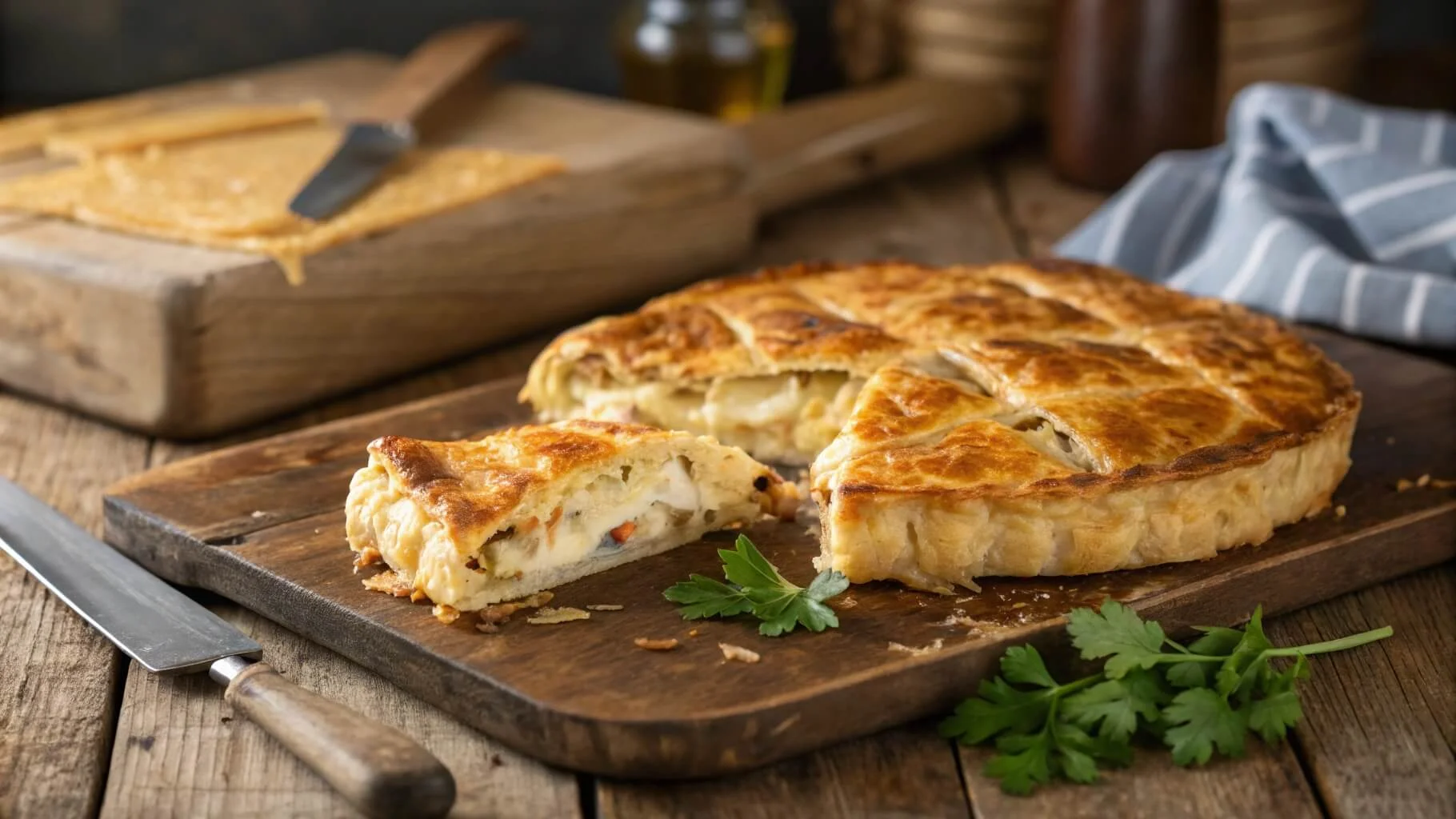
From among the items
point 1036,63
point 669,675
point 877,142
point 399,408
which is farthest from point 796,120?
point 669,675

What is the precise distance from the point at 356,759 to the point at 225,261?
187cm

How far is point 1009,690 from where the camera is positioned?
268 centimetres

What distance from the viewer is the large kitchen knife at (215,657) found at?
7.85 feet

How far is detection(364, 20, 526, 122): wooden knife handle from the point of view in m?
5.04

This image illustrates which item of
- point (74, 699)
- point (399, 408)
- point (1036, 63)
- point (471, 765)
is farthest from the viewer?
point (1036, 63)

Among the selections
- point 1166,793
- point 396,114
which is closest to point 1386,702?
point 1166,793

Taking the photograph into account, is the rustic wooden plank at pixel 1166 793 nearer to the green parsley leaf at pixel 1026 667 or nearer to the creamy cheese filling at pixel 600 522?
the green parsley leaf at pixel 1026 667

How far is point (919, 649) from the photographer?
276cm

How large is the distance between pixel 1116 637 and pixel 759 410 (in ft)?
3.75

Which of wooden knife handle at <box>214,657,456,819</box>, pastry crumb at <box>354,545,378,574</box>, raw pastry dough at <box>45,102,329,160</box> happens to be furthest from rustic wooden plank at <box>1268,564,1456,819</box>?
raw pastry dough at <box>45,102,329,160</box>

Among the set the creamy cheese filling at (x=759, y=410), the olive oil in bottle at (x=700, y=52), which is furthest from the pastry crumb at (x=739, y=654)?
the olive oil in bottle at (x=700, y=52)

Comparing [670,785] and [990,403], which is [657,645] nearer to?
[670,785]

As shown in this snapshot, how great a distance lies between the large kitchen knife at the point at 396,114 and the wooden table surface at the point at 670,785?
57.0 inches

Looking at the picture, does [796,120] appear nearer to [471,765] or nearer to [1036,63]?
[1036,63]
